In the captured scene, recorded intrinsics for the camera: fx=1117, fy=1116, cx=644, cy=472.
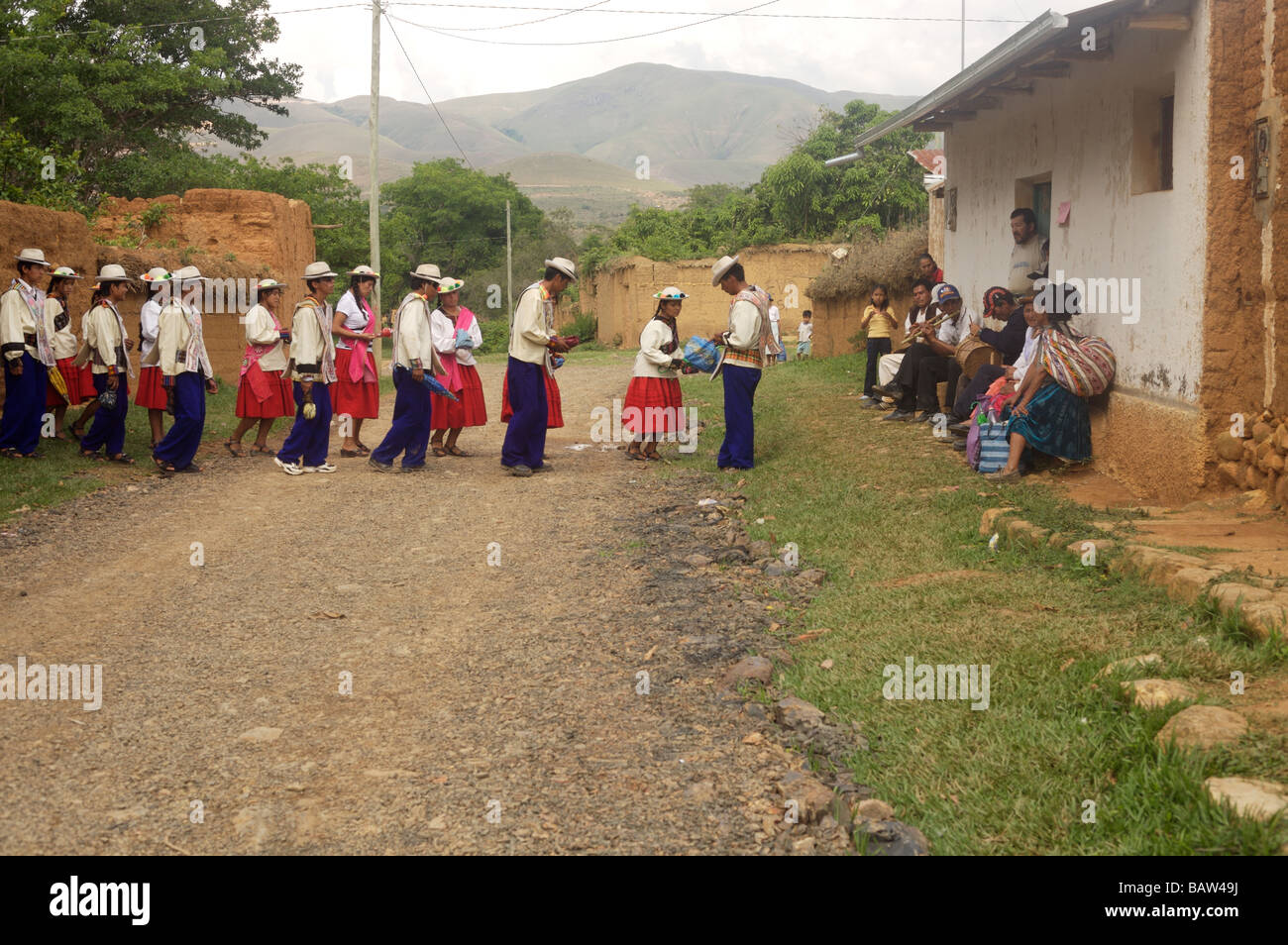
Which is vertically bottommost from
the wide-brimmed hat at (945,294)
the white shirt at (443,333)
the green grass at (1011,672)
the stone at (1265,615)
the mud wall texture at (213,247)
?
the green grass at (1011,672)

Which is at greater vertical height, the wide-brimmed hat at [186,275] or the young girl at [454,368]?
the wide-brimmed hat at [186,275]

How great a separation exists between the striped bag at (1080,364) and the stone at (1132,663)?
4414mm

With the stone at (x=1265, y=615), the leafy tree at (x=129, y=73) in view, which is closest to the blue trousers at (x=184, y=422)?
the stone at (x=1265, y=615)

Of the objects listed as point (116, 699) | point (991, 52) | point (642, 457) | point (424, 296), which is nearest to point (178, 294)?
point (424, 296)

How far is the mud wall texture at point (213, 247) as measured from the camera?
558 inches

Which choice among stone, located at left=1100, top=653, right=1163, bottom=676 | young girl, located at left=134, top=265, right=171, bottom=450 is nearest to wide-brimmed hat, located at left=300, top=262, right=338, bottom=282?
young girl, located at left=134, top=265, right=171, bottom=450

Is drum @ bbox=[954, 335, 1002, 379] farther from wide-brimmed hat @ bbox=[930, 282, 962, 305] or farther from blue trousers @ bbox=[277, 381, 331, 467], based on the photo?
blue trousers @ bbox=[277, 381, 331, 467]

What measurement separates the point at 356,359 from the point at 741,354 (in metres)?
4.30

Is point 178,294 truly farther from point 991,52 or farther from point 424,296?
point 991,52

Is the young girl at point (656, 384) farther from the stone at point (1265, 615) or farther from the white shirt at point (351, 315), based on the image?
the stone at point (1265, 615)

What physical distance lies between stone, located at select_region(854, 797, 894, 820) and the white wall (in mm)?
4575

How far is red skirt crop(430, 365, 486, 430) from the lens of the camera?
38.7 ft

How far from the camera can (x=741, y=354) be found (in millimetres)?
10492

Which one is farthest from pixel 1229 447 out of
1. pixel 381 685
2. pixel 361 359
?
pixel 361 359
